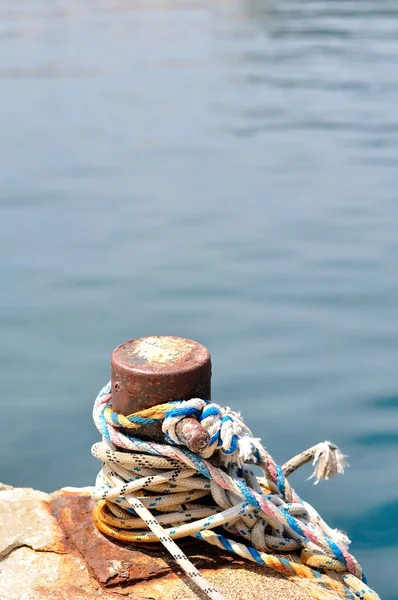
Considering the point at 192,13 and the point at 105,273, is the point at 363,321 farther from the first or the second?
the point at 192,13

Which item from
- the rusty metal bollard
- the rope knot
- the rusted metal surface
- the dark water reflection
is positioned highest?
the rusty metal bollard

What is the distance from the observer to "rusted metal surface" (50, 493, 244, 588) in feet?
8.23

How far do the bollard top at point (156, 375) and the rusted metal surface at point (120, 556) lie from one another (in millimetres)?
394

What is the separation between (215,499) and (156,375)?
0.39m

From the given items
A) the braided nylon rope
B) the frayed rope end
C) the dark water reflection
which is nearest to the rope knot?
the braided nylon rope

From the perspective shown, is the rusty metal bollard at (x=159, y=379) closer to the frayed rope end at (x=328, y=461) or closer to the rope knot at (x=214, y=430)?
the rope knot at (x=214, y=430)

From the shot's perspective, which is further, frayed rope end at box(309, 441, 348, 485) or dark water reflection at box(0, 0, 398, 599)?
dark water reflection at box(0, 0, 398, 599)

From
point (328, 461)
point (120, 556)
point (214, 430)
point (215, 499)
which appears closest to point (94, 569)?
point (120, 556)

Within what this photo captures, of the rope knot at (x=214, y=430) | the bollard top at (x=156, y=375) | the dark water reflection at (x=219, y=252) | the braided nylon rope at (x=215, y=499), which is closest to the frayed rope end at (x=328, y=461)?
the braided nylon rope at (x=215, y=499)

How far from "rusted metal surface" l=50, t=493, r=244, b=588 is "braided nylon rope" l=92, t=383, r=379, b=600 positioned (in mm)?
40

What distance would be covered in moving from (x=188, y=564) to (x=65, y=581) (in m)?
0.36

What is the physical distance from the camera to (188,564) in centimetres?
242

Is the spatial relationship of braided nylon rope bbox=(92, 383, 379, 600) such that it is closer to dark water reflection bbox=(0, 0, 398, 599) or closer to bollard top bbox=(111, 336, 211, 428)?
bollard top bbox=(111, 336, 211, 428)

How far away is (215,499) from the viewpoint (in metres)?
2.59
